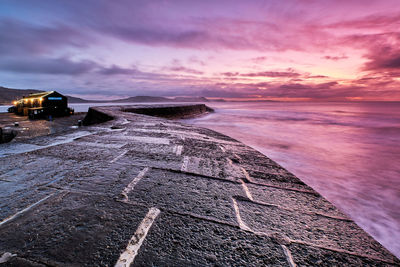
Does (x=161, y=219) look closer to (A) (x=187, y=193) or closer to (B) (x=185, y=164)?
(A) (x=187, y=193)

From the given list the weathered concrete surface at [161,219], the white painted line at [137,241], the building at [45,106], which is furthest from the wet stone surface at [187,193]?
the building at [45,106]

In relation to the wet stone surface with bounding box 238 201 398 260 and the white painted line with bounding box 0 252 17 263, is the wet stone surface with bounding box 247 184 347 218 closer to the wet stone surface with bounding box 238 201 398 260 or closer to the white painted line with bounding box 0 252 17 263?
the wet stone surface with bounding box 238 201 398 260

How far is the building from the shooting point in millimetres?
16016

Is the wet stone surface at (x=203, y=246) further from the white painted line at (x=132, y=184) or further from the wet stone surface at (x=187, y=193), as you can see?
the white painted line at (x=132, y=184)

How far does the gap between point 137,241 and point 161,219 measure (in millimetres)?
215

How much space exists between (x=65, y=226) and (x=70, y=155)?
1464mm

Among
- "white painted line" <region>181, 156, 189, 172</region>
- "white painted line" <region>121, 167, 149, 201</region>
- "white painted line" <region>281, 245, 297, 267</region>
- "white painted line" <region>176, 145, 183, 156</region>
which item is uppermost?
"white painted line" <region>176, 145, 183, 156</region>

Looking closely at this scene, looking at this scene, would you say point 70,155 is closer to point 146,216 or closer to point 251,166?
point 146,216

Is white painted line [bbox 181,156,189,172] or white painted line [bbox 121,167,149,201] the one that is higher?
white painted line [bbox 181,156,189,172]

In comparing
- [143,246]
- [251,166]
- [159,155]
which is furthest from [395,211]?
[143,246]

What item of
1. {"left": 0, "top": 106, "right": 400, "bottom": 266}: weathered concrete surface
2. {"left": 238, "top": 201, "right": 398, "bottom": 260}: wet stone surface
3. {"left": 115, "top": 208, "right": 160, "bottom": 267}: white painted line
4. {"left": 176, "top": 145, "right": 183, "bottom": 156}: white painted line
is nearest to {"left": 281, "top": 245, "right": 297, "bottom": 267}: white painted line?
{"left": 0, "top": 106, "right": 400, "bottom": 266}: weathered concrete surface

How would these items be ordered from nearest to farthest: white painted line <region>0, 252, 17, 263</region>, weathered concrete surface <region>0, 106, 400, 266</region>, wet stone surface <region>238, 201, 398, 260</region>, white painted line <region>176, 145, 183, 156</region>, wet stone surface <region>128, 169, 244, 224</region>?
white painted line <region>0, 252, 17, 263</region> → weathered concrete surface <region>0, 106, 400, 266</region> → wet stone surface <region>238, 201, 398, 260</region> → wet stone surface <region>128, 169, 244, 224</region> → white painted line <region>176, 145, 183, 156</region>

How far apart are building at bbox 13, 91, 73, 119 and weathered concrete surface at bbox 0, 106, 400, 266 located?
1910 centimetres

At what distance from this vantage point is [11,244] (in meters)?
0.87
